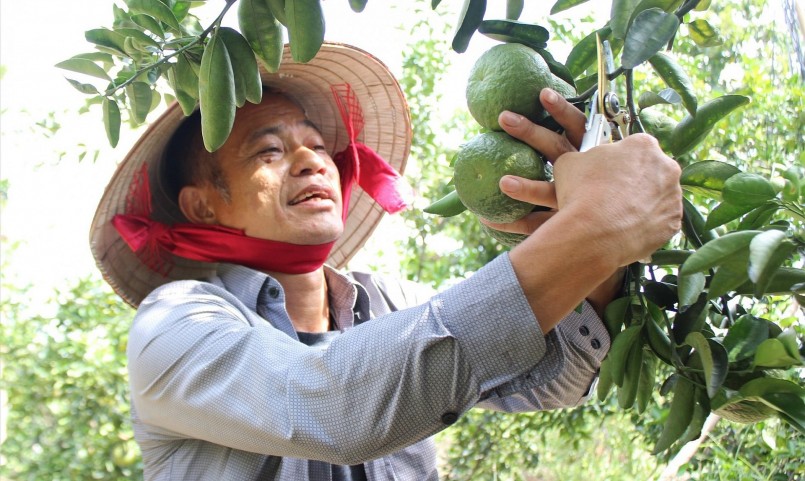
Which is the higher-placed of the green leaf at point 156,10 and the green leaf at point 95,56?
the green leaf at point 156,10

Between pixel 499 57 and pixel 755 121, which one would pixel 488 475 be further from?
pixel 499 57

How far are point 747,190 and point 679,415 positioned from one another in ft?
0.86

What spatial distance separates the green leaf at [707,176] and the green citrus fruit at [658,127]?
0.18 ft

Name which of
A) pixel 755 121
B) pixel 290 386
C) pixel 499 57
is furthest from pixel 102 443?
pixel 499 57

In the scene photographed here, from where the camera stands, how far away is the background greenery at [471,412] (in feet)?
8.87

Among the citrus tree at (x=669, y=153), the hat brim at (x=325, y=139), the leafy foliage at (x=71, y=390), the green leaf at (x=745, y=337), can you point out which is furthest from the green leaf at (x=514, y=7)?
the leafy foliage at (x=71, y=390)

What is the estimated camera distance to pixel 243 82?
1.00 meters

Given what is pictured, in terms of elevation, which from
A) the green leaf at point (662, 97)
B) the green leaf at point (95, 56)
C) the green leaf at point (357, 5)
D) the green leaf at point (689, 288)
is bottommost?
the green leaf at point (689, 288)

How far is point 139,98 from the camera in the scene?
1075 millimetres

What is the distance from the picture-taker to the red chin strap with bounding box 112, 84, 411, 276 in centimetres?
188

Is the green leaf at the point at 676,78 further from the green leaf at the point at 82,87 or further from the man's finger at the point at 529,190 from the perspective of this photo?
the green leaf at the point at 82,87

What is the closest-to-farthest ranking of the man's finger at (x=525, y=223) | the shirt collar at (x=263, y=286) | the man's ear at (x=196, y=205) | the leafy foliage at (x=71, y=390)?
the man's finger at (x=525, y=223) → the shirt collar at (x=263, y=286) → the man's ear at (x=196, y=205) → the leafy foliage at (x=71, y=390)

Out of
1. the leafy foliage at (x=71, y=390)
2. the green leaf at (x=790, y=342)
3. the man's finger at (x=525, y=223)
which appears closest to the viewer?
the green leaf at (x=790, y=342)

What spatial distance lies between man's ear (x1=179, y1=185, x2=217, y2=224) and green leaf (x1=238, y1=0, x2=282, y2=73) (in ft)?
3.60
